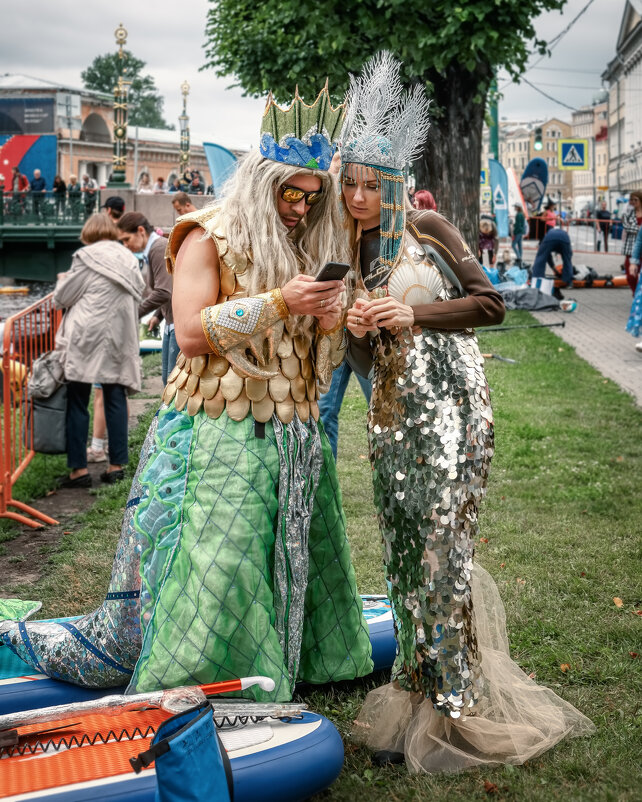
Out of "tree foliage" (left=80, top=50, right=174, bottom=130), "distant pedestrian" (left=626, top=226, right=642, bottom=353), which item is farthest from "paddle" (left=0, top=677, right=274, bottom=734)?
"tree foliage" (left=80, top=50, right=174, bottom=130)

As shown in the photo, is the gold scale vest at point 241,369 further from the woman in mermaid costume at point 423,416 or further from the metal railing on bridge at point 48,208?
the metal railing on bridge at point 48,208

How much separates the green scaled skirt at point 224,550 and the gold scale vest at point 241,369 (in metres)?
0.05

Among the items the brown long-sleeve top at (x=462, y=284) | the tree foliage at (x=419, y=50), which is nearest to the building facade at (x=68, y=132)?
the tree foliage at (x=419, y=50)

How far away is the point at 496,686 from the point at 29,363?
5.21 meters

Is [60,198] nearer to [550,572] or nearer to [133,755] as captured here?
[550,572]

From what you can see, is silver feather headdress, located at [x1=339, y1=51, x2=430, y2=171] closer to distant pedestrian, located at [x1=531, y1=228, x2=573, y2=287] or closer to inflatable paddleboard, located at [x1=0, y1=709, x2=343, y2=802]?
inflatable paddleboard, located at [x1=0, y1=709, x2=343, y2=802]

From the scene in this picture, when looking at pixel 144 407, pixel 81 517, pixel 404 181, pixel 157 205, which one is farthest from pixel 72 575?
pixel 157 205

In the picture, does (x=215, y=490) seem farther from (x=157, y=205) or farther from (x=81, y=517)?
(x=157, y=205)

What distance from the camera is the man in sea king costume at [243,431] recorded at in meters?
2.84

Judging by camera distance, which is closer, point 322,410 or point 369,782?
point 369,782

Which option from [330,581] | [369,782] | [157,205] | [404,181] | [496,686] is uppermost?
[157,205]

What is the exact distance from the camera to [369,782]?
3.00m

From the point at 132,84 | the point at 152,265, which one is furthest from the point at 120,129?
the point at 132,84

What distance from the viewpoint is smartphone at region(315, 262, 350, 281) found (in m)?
2.70
